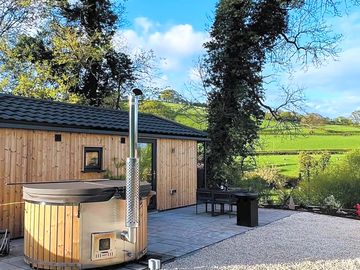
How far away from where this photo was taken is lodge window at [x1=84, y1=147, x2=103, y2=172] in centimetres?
899

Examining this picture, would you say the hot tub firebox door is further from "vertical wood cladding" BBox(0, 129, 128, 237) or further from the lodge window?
the lodge window

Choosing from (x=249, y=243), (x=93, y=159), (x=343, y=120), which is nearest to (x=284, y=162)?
(x=343, y=120)

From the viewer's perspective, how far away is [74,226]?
5.11 m

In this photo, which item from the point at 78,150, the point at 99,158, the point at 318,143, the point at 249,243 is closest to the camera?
the point at 249,243

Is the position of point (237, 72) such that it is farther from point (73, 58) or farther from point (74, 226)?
point (74, 226)

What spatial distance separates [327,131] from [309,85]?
9970 millimetres

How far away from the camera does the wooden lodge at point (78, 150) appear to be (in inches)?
291

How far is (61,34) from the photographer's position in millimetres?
19688

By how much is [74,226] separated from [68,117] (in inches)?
171

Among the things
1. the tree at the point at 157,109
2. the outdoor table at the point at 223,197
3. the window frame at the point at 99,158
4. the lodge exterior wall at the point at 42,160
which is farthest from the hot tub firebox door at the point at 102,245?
the tree at the point at 157,109

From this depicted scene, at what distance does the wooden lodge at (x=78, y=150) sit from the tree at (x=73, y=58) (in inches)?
331

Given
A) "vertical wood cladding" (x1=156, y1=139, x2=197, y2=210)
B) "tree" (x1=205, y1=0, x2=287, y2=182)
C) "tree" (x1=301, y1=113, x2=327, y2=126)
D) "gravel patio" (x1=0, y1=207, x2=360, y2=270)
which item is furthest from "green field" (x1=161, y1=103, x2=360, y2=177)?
"gravel patio" (x1=0, y1=207, x2=360, y2=270)

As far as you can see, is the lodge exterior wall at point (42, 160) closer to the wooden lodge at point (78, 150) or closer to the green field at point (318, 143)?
the wooden lodge at point (78, 150)

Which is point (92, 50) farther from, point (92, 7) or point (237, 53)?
point (237, 53)
